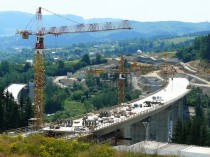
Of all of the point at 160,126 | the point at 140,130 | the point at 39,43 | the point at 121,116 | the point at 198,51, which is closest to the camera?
the point at 121,116

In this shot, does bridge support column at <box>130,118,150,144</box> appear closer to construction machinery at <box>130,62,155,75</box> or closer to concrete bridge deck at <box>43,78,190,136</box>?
concrete bridge deck at <box>43,78,190,136</box>

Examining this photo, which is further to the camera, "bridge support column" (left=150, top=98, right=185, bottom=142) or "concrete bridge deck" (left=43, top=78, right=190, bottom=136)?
"bridge support column" (left=150, top=98, right=185, bottom=142)

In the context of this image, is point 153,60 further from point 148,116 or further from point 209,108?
point 148,116

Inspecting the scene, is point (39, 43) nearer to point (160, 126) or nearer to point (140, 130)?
point (140, 130)

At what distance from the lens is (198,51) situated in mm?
108625

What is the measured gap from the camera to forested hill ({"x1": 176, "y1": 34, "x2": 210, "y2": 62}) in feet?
331

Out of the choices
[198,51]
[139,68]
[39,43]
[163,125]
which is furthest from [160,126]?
[198,51]

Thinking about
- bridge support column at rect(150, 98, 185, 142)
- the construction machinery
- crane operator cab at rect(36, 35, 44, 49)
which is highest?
crane operator cab at rect(36, 35, 44, 49)

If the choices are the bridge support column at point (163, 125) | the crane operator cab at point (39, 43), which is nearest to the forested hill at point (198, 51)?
the bridge support column at point (163, 125)

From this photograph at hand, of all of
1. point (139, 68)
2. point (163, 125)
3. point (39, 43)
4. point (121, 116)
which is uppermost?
point (39, 43)

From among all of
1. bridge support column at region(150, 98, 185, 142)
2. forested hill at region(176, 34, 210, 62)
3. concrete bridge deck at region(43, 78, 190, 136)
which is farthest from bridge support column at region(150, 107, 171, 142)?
forested hill at region(176, 34, 210, 62)

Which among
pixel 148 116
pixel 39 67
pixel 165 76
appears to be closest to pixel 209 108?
pixel 165 76

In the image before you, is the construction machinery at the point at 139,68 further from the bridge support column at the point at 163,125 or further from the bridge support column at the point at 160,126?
the bridge support column at the point at 160,126

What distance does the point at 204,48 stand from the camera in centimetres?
10138
